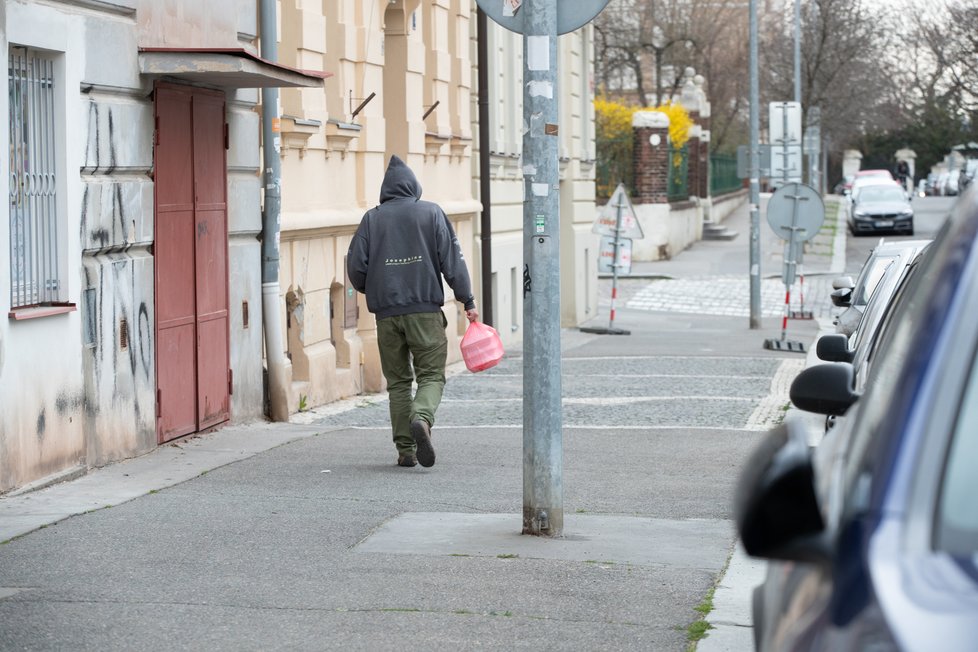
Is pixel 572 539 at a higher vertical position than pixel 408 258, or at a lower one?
lower

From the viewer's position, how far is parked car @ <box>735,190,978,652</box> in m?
2.36

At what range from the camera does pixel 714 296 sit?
36125 mm

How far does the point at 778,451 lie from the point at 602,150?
45.1m

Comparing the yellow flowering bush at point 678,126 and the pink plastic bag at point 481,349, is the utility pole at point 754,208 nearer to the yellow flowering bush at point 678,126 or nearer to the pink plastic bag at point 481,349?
the pink plastic bag at point 481,349

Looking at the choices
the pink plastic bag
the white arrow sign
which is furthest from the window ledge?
the white arrow sign

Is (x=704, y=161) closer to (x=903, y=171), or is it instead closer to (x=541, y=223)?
(x=903, y=171)

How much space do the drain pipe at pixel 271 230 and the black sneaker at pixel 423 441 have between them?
127 inches

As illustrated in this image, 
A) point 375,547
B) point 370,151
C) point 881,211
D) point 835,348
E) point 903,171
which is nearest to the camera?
point 835,348

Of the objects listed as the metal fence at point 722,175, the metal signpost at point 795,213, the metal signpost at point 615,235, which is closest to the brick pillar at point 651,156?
the metal fence at point 722,175

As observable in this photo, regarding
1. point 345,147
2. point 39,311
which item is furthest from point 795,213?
point 39,311

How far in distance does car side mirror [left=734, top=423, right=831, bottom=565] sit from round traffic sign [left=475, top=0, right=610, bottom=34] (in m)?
4.93

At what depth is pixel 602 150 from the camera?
47.4 metres

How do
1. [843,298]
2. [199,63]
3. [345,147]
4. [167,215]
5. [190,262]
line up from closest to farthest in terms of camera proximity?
[199,63] < [167,215] < [190,262] < [345,147] < [843,298]

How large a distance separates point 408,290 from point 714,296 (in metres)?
26.6
